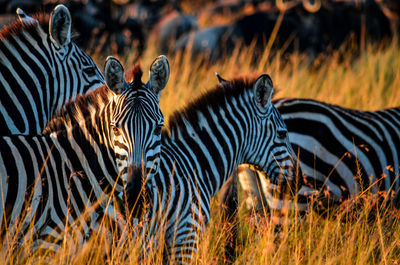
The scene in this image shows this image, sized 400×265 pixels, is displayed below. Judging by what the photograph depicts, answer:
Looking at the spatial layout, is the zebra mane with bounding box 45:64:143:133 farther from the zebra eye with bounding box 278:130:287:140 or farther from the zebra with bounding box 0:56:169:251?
the zebra eye with bounding box 278:130:287:140

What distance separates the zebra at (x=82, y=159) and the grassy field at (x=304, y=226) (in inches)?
6.4

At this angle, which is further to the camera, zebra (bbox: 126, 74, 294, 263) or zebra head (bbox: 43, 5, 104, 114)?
zebra head (bbox: 43, 5, 104, 114)

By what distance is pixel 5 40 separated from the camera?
14.2 feet

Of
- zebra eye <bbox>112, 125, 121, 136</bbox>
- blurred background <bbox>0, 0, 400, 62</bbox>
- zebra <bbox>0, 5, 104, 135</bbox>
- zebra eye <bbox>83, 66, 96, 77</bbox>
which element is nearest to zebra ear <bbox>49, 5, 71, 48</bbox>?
zebra <bbox>0, 5, 104, 135</bbox>

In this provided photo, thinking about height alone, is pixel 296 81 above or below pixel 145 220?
above

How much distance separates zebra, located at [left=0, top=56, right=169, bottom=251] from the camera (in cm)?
318

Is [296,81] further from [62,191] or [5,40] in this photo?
[62,191]

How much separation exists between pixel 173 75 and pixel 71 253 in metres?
5.60

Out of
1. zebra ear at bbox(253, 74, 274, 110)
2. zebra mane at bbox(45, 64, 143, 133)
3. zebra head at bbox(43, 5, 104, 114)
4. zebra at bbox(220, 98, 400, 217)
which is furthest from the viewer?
zebra at bbox(220, 98, 400, 217)

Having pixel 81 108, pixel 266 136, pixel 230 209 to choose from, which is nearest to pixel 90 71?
pixel 81 108

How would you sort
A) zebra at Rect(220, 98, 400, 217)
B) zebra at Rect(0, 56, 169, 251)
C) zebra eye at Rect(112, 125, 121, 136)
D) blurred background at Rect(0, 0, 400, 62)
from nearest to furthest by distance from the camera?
zebra at Rect(0, 56, 169, 251)
zebra eye at Rect(112, 125, 121, 136)
zebra at Rect(220, 98, 400, 217)
blurred background at Rect(0, 0, 400, 62)

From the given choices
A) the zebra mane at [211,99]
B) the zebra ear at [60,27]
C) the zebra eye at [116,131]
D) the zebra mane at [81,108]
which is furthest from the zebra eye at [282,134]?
the zebra ear at [60,27]

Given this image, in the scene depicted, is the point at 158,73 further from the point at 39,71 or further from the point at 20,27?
the point at 20,27

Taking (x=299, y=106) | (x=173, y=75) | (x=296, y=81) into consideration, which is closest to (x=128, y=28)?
(x=173, y=75)
